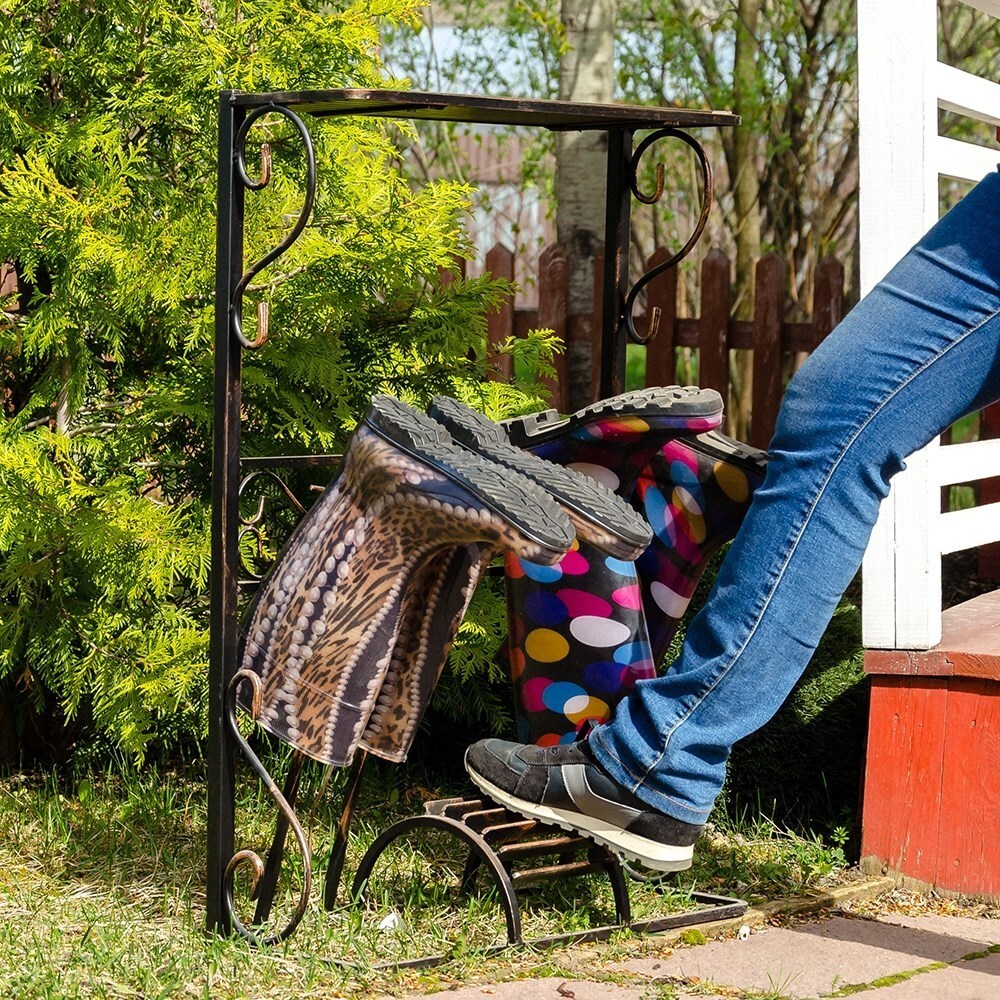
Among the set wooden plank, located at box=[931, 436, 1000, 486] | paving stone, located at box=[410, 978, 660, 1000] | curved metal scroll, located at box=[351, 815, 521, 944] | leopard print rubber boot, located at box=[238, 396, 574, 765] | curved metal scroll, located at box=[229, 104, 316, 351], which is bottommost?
paving stone, located at box=[410, 978, 660, 1000]

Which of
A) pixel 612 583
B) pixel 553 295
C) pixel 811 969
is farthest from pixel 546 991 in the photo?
pixel 553 295

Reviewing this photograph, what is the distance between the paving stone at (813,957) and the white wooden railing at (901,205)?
63 cm

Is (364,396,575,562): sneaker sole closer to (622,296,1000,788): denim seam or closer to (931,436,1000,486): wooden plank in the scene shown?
(622,296,1000,788): denim seam

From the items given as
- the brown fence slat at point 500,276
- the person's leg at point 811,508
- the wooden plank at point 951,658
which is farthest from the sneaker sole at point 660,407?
the brown fence slat at point 500,276

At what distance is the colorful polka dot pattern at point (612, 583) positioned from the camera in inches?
102

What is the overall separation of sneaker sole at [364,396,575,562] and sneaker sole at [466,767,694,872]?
55cm

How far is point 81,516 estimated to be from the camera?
10.3 feet

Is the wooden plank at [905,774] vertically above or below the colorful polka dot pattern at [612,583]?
below

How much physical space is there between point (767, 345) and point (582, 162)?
3.82 ft

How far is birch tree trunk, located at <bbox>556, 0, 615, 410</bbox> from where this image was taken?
570cm

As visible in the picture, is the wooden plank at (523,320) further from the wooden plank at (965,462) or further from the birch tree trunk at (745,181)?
the wooden plank at (965,462)

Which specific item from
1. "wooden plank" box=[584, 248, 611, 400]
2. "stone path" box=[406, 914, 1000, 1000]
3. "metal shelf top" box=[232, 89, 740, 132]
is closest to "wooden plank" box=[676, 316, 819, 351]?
"wooden plank" box=[584, 248, 611, 400]

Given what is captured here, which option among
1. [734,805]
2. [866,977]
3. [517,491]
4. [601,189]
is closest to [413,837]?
[734,805]

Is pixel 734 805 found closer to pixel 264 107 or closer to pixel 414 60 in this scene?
pixel 264 107
